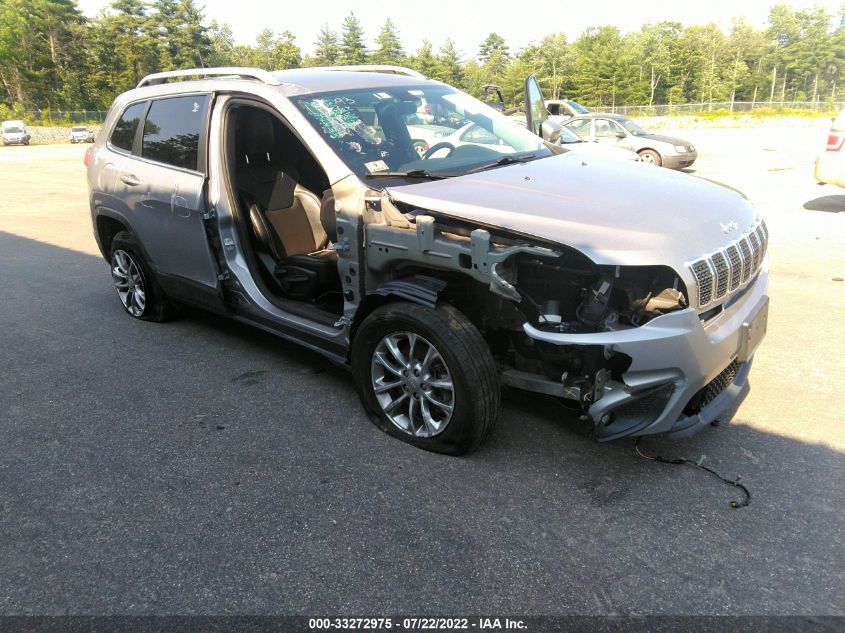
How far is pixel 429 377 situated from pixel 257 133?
241cm

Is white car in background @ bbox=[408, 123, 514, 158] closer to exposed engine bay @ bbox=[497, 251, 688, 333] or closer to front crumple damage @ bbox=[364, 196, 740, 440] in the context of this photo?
front crumple damage @ bbox=[364, 196, 740, 440]

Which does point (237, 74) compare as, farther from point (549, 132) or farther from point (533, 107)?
point (533, 107)

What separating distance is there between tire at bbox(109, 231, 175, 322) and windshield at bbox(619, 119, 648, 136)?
14751 mm

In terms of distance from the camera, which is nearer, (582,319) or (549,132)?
(582,319)

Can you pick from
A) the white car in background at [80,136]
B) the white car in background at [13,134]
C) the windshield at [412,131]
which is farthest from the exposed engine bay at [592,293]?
the white car in background at [13,134]

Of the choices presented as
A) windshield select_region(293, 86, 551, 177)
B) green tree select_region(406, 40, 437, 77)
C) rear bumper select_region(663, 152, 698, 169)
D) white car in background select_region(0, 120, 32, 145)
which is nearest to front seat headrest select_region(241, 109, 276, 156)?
windshield select_region(293, 86, 551, 177)

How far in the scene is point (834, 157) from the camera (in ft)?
30.2

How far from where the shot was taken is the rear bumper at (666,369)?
8.81 feet

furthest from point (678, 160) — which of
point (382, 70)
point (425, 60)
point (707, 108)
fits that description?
point (425, 60)

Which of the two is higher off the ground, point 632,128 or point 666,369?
point 632,128

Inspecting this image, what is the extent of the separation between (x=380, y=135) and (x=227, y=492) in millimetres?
2184

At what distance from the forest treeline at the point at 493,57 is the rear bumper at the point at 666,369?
257 ft

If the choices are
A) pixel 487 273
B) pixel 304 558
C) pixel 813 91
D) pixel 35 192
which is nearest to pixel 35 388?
pixel 304 558

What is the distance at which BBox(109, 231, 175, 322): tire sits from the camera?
5.22m
